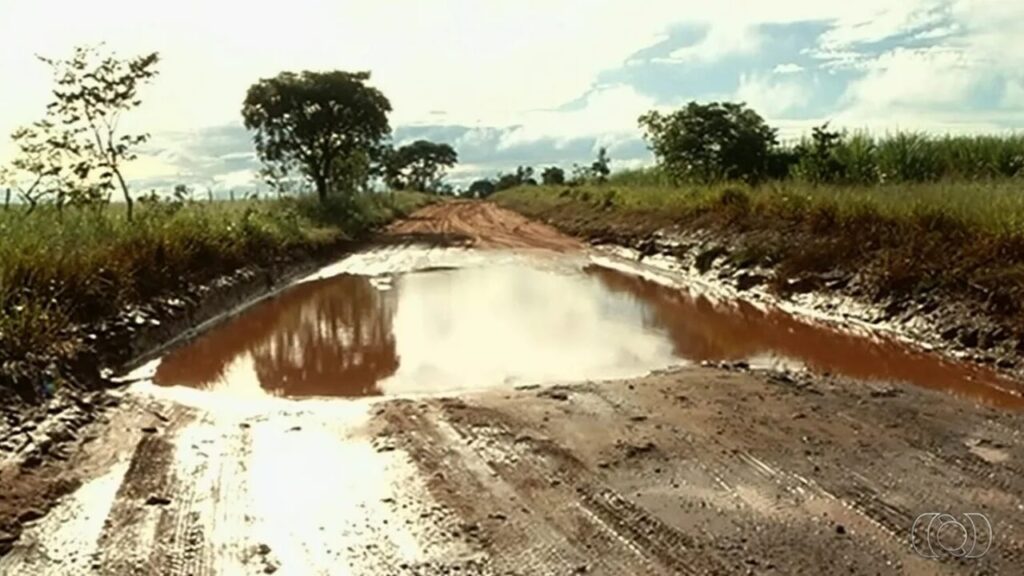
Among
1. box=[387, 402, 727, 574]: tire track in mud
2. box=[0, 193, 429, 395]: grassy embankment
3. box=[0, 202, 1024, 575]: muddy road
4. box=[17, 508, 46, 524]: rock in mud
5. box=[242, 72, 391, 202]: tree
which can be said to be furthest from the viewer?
box=[242, 72, 391, 202]: tree

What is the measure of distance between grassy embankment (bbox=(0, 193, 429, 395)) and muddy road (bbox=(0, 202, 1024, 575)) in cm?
81

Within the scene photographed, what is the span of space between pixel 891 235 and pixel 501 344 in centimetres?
528

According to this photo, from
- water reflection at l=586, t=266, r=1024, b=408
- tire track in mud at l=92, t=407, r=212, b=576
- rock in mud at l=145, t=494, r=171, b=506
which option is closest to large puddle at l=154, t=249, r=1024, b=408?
water reflection at l=586, t=266, r=1024, b=408

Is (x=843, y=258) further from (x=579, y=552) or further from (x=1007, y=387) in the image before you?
(x=579, y=552)

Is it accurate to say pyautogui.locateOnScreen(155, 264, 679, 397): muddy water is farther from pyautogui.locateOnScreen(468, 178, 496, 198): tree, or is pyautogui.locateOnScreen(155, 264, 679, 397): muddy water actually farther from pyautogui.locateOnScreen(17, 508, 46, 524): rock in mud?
pyautogui.locateOnScreen(468, 178, 496, 198): tree

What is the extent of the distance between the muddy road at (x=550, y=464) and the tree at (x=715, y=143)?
17.7m

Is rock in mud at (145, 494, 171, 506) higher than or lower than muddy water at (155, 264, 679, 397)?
higher

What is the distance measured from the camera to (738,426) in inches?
239

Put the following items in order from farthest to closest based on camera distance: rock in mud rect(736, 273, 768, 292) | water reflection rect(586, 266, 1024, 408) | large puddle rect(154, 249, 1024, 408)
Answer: rock in mud rect(736, 273, 768, 292) < large puddle rect(154, 249, 1024, 408) < water reflection rect(586, 266, 1024, 408)

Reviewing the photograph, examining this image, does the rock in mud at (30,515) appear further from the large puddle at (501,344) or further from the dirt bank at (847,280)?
the dirt bank at (847,280)

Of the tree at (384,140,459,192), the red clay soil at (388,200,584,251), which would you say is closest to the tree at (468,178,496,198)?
the tree at (384,140,459,192)

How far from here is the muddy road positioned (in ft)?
13.8

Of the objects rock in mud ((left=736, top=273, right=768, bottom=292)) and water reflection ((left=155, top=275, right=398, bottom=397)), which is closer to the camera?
water reflection ((left=155, top=275, right=398, bottom=397))

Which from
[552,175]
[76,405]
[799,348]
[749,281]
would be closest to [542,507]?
[76,405]
